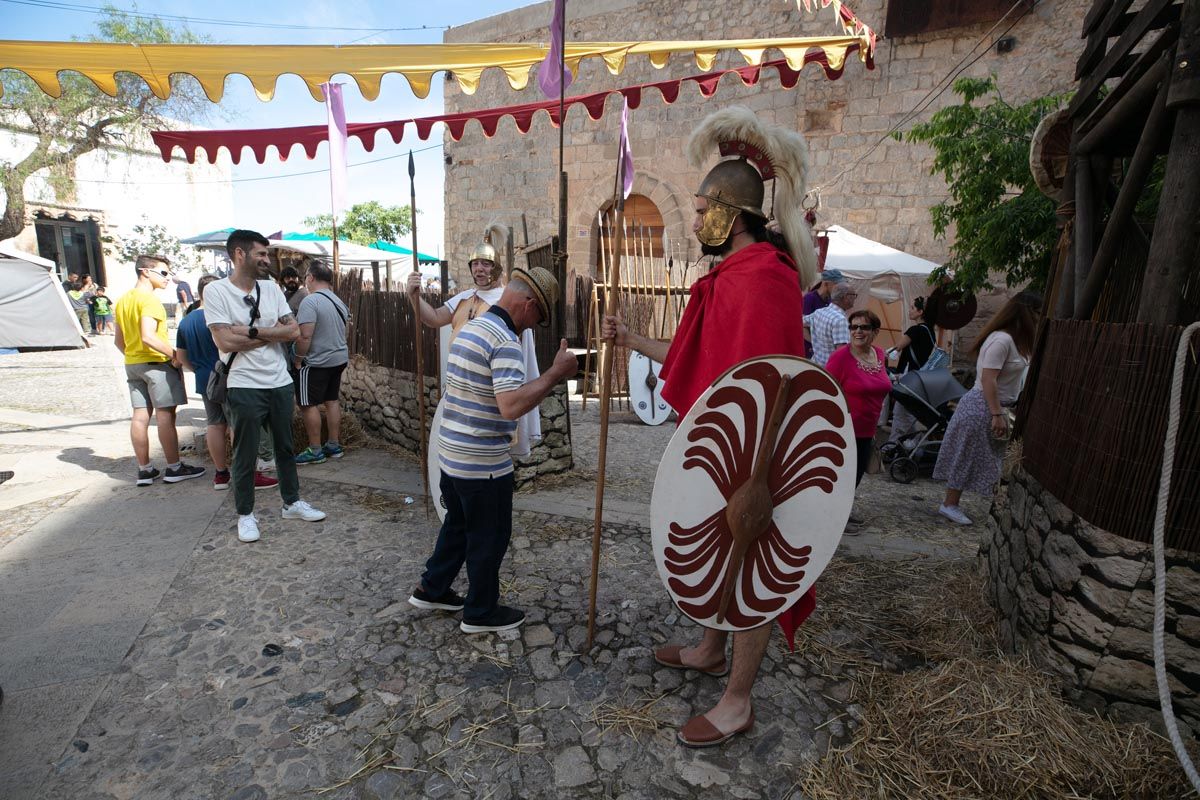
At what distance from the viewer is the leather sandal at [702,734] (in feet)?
A: 6.61

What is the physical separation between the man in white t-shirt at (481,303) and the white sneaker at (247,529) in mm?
1618

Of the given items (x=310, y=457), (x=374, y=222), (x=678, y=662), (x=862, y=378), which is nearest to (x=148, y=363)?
(x=310, y=457)

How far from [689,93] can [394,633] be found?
1105 centimetres

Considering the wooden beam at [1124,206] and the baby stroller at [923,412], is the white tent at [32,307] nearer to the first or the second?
the baby stroller at [923,412]

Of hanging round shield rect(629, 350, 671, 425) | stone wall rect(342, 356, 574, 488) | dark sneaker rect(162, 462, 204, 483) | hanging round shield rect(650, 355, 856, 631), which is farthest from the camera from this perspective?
hanging round shield rect(629, 350, 671, 425)

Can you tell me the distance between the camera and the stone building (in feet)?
28.2

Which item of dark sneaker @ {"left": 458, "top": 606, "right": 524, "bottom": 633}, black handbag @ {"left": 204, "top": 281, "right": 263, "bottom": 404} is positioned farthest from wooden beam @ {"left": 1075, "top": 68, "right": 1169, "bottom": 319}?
black handbag @ {"left": 204, "top": 281, "right": 263, "bottom": 404}

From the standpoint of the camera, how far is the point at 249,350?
3.44 m

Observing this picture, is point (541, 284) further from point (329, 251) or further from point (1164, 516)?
point (329, 251)

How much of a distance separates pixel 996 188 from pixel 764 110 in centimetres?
545

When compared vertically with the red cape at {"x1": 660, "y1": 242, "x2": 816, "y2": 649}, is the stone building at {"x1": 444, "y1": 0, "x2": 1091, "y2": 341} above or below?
above

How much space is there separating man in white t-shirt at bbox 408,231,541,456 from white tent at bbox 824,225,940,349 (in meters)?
5.73

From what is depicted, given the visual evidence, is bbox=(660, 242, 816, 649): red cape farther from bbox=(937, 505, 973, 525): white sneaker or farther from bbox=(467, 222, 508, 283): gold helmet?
bbox=(937, 505, 973, 525): white sneaker

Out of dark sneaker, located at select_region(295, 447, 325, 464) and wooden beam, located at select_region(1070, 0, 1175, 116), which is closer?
wooden beam, located at select_region(1070, 0, 1175, 116)
